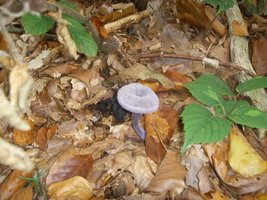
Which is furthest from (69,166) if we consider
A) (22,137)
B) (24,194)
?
(22,137)

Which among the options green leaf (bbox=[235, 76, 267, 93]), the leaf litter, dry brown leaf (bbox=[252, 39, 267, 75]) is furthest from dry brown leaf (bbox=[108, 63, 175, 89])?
dry brown leaf (bbox=[252, 39, 267, 75])

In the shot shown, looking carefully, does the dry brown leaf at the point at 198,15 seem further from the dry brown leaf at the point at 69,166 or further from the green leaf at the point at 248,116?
the dry brown leaf at the point at 69,166

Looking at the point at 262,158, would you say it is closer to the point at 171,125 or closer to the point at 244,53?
the point at 171,125

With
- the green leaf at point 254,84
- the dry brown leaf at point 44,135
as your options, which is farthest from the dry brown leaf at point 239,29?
the dry brown leaf at point 44,135

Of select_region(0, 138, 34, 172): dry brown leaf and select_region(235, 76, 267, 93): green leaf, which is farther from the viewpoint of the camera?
select_region(235, 76, 267, 93): green leaf

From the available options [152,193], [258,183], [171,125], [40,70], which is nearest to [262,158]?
[258,183]

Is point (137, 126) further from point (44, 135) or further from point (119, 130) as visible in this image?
point (44, 135)

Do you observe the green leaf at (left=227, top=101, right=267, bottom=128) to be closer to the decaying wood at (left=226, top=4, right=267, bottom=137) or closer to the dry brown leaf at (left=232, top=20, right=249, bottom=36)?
the decaying wood at (left=226, top=4, right=267, bottom=137)

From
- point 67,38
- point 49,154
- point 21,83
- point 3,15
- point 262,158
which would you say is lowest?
point 262,158
